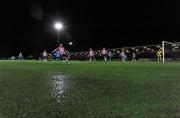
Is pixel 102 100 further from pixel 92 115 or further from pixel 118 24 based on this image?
pixel 118 24

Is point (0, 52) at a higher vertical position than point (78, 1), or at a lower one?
lower

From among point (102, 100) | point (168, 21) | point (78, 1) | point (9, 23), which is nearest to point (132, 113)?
point (102, 100)

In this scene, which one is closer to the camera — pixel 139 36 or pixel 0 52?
pixel 139 36

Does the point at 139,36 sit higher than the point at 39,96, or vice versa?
the point at 139,36

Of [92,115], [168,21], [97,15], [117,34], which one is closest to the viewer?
[92,115]

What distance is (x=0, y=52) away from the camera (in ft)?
286

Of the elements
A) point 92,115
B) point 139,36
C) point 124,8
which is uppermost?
point 124,8

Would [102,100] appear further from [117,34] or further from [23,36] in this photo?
[23,36]

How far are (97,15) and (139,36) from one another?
11722 mm

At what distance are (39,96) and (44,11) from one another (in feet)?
263

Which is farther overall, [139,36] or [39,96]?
[139,36]

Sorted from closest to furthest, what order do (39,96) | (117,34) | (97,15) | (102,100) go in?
(102,100) < (39,96) < (117,34) < (97,15)

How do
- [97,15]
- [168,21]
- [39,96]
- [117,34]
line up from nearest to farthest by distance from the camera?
[39,96]
[168,21]
[117,34]
[97,15]

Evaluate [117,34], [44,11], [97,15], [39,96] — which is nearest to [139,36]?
[117,34]
